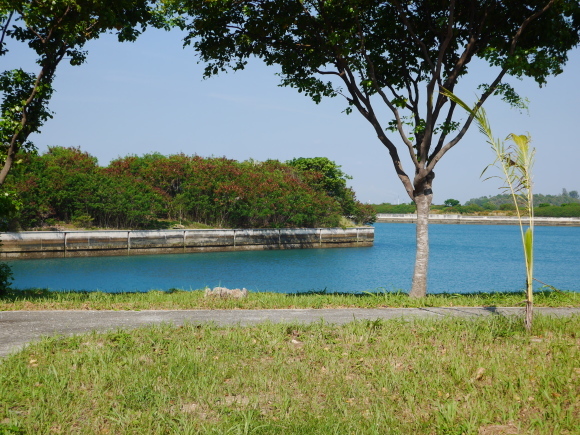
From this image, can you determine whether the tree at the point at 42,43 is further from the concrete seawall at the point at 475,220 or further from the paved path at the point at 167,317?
the concrete seawall at the point at 475,220

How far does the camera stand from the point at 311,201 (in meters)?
53.2

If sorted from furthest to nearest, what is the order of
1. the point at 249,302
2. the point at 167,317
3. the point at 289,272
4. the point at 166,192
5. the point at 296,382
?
the point at 166,192, the point at 289,272, the point at 249,302, the point at 167,317, the point at 296,382

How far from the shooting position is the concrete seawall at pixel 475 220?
390 ft

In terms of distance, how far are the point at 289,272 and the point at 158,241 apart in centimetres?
1353

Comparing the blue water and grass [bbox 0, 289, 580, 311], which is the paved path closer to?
grass [bbox 0, 289, 580, 311]

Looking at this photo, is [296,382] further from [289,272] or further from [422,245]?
[289,272]

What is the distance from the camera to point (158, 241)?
142ft

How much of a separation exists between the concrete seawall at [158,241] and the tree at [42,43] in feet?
71.3

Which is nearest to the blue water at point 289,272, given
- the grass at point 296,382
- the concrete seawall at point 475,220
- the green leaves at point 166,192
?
the green leaves at point 166,192

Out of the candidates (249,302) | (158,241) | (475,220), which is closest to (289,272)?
(158,241)

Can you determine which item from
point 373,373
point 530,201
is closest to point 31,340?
point 373,373

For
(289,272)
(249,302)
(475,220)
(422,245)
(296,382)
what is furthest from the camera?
(475,220)

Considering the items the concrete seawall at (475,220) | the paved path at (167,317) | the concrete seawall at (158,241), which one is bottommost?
the concrete seawall at (158,241)

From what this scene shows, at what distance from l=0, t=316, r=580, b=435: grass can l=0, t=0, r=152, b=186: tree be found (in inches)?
295
